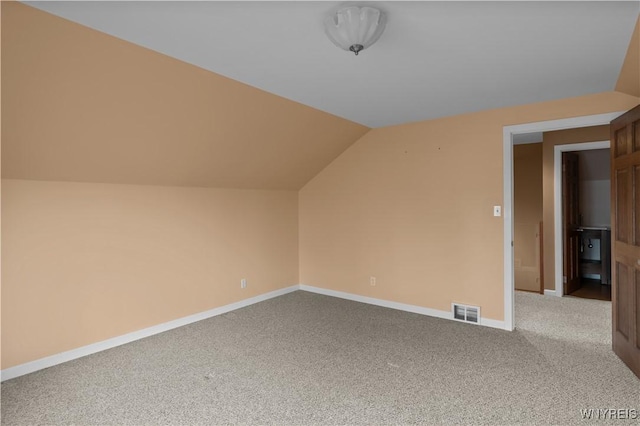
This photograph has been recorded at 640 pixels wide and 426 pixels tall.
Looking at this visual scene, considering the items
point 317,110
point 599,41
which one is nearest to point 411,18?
point 599,41

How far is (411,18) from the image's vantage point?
192cm

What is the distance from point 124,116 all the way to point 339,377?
2.54 metres

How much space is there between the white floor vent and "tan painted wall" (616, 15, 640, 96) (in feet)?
7.73

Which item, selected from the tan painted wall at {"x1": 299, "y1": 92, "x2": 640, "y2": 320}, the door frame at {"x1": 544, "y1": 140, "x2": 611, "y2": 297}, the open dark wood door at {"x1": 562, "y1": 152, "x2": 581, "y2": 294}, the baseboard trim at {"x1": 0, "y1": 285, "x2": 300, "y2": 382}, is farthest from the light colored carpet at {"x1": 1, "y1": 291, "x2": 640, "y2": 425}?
the open dark wood door at {"x1": 562, "y1": 152, "x2": 581, "y2": 294}

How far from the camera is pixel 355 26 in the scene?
6.04 ft

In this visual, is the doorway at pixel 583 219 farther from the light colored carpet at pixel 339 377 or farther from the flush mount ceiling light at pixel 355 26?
the flush mount ceiling light at pixel 355 26

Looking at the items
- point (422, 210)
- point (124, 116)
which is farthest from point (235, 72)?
point (422, 210)

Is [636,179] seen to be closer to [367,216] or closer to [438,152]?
[438,152]

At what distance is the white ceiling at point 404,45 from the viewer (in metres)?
1.83

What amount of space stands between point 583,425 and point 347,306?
2.74 m

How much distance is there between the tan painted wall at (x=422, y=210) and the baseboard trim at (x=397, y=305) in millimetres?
63

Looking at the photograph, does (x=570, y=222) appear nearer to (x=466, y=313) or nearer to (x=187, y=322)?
(x=466, y=313)

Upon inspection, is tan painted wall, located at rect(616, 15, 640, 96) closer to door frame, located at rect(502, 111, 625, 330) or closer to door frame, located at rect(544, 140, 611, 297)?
door frame, located at rect(502, 111, 625, 330)

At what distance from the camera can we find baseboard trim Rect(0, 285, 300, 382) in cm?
276
